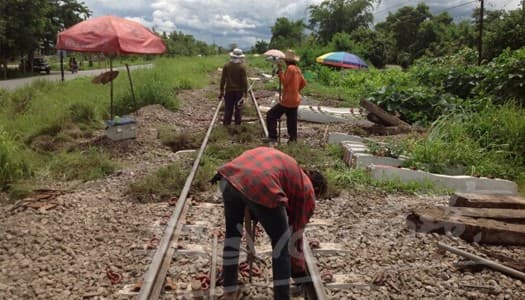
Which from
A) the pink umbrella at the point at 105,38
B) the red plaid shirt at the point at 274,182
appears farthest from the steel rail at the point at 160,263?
the pink umbrella at the point at 105,38

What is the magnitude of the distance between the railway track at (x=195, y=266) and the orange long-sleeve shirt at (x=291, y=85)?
3.78 metres

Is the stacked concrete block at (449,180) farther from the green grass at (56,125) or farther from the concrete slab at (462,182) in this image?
the green grass at (56,125)

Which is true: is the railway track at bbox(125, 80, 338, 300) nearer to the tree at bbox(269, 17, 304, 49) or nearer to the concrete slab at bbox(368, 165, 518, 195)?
the concrete slab at bbox(368, 165, 518, 195)

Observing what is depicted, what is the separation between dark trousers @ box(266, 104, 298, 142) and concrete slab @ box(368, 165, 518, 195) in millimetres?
2488

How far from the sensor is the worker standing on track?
9812 millimetres

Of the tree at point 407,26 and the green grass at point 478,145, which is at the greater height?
the tree at point 407,26

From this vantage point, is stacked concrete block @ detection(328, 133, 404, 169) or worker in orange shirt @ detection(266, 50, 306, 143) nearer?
stacked concrete block @ detection(328, 133, 404, 169)

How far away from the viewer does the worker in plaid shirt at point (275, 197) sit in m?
3.00

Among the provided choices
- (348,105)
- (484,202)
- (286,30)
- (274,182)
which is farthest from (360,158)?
(286,30)

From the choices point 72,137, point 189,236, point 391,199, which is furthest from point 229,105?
point 189,236

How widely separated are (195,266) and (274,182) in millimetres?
1377

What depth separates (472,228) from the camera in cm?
464

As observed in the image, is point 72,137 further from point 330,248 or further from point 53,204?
point 330,248

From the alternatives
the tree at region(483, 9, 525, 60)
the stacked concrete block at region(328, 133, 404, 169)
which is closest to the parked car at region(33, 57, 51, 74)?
the tree at region(483, 9, 525, 60)
